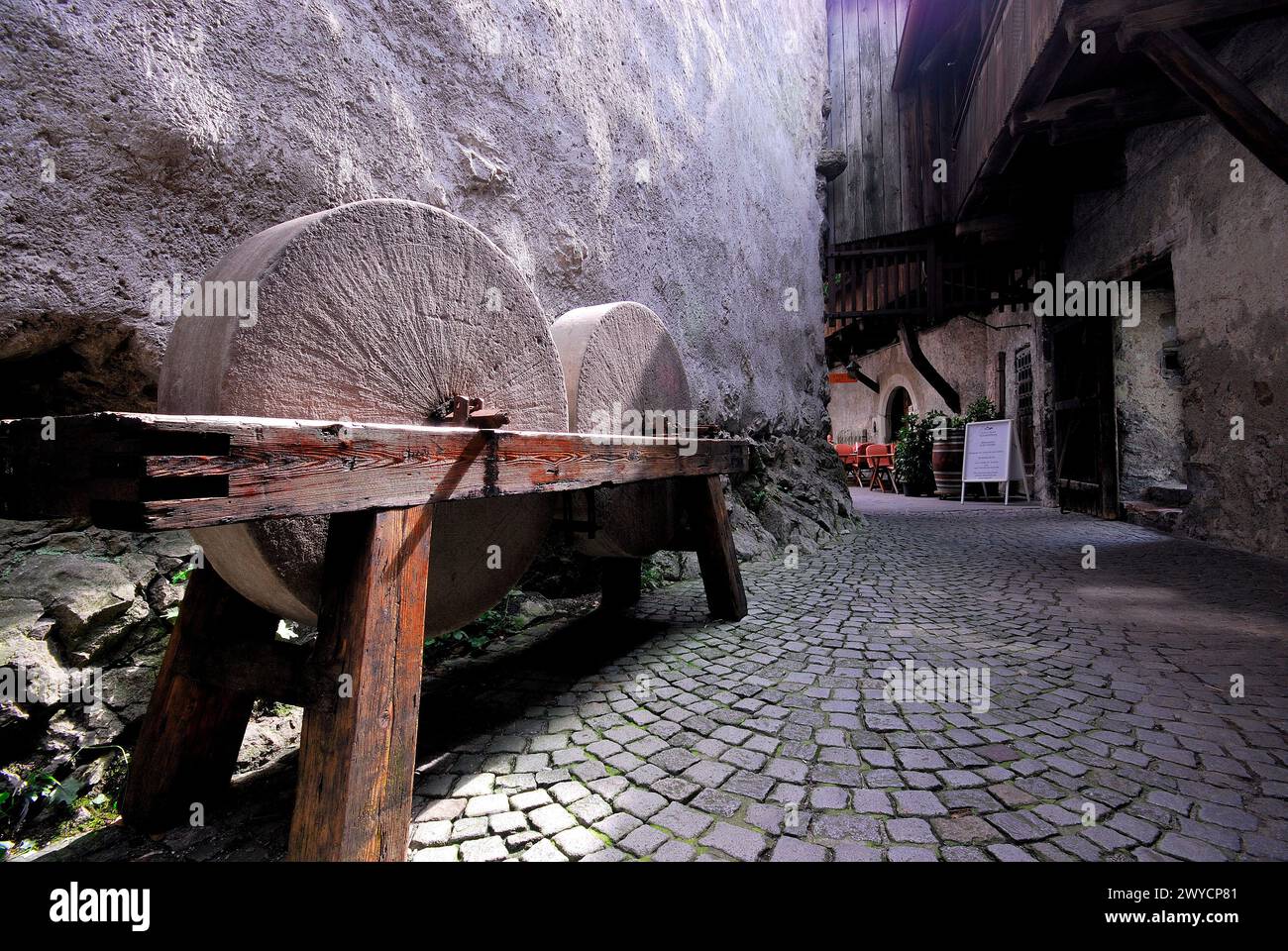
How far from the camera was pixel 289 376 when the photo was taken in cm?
135

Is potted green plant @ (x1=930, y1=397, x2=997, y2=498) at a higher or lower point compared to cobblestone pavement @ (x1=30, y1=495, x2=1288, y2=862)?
higher

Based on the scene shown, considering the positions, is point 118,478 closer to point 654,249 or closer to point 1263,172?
point 654,249

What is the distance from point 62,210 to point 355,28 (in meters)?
1.40

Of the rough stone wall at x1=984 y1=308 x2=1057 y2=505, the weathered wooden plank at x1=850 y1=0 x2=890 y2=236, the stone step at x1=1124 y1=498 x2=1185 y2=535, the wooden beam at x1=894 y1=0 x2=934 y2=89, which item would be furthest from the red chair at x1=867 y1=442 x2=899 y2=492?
the wooden beam at x1=894 y1=0 x2=934 y2=89

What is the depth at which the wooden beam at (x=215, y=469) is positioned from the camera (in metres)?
0.91

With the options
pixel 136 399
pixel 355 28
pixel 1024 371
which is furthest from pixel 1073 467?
pixel 136 399

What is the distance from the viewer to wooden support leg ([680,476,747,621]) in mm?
3102

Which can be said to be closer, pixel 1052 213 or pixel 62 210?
pixel 62 210

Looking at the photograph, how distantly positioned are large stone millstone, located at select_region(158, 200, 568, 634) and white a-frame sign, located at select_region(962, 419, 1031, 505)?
9167 millimetres

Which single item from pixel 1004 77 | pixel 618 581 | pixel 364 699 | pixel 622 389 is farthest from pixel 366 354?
pixel 1004 77

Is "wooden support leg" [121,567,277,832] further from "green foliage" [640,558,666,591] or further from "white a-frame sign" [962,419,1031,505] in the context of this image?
"white a-frame sign" [962,419,1031,505]

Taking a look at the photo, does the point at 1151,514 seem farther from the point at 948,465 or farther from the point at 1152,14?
the point at 1152,14

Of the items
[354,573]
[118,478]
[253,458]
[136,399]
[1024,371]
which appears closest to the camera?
[118,478]

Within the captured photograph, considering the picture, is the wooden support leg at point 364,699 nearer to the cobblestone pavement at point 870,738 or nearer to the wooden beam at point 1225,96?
the cobblestone pavement at point 870,738
